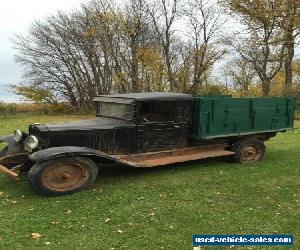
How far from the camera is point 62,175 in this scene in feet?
23.7

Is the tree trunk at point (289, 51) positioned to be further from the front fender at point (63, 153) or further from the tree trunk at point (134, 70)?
the front fender at point (63, 153)

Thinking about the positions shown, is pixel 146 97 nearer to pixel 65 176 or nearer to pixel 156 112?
pixel 156 112

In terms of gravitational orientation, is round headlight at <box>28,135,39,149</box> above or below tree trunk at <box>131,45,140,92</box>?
below

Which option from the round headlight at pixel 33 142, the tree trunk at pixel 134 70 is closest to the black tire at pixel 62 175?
the round headlight at pixel 33 142

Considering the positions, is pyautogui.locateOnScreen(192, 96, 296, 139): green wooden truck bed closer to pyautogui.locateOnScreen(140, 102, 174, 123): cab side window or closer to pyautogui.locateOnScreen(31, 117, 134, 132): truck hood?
pyautogui.locateOnScreen(140, 102, 174, 123): cab side window

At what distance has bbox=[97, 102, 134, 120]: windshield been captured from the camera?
27.5 feet

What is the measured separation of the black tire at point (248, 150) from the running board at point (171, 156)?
255mm

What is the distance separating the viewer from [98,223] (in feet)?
19.4

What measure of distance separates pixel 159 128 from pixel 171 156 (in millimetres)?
693

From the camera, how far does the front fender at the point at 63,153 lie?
6.96m

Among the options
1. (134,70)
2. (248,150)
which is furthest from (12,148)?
(134,70)

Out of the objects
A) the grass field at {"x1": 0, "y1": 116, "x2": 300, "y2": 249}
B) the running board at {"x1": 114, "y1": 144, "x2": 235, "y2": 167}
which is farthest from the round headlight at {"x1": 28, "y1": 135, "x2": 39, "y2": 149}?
the running board at {"x1": 114, "y1": 144, "x2": 235, "y2": 167}

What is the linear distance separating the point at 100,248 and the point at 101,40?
2915 cm

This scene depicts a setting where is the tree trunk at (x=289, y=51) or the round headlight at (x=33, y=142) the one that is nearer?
the round headlight at (x=33, y=142)
